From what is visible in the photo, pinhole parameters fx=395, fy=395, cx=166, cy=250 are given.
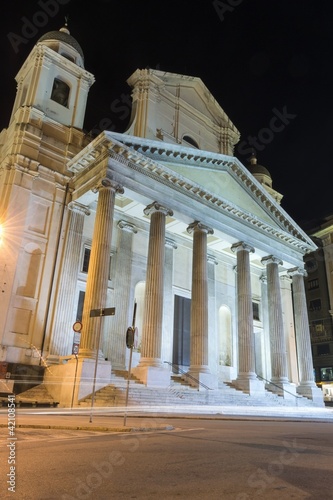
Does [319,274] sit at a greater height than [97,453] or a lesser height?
greater

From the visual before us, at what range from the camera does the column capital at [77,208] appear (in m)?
22.4

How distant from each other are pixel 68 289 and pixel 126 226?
20.2 feet

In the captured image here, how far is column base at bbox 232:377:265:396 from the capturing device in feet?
74.6

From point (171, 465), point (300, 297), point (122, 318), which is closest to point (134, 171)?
point (122, 318)

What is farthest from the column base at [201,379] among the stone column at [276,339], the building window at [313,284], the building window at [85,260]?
the building window at [313,284]

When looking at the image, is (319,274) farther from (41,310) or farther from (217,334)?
(41,310)

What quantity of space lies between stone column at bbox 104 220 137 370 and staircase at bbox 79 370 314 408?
2.61 meters

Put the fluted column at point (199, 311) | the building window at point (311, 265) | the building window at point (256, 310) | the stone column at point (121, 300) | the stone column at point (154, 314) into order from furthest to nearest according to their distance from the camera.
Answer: the building window at point (311, 265) → the building window at point (256, 310) → the stone column at point (121, 300) → the fluted column at point (199, 311) → the stone column at point (154, 314)

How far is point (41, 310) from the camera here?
20078mm

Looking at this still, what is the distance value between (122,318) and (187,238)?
8.50 meters

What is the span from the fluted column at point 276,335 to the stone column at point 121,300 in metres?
9.93

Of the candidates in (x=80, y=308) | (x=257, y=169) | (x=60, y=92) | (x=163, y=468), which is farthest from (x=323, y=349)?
(x=163, y=468)

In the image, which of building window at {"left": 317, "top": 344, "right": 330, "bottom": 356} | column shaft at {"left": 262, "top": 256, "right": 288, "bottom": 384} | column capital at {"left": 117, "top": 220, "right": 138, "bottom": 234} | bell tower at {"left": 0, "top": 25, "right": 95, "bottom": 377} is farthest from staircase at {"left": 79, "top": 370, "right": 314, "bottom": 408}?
building window at {"left": 317, "top": 344, "right": 330, "bottom": 356}

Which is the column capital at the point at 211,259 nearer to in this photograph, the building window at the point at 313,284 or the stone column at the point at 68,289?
the stone column at the point at 68,289
